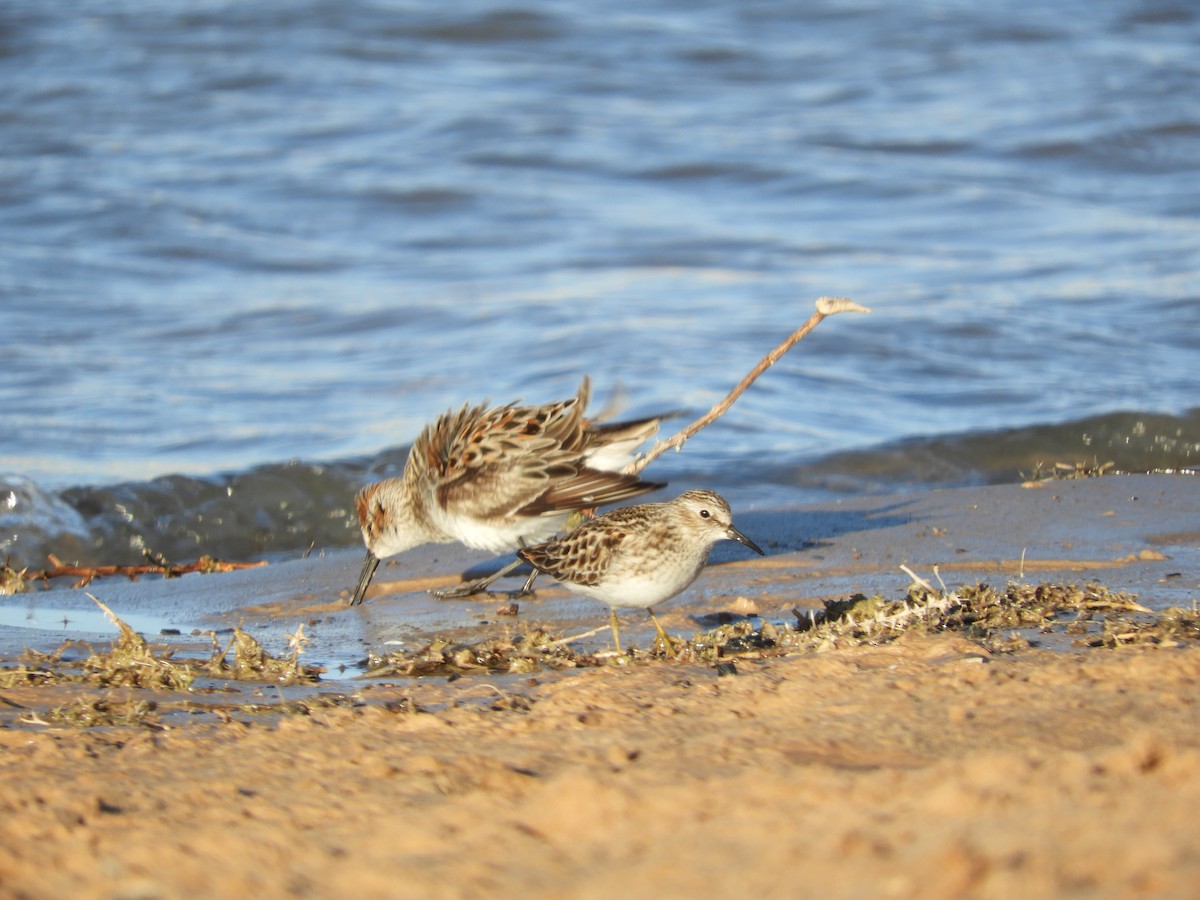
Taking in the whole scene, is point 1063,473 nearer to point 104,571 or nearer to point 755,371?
point 755,371

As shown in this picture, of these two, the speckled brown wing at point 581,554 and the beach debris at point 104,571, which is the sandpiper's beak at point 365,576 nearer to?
the beach debris at point 104,571

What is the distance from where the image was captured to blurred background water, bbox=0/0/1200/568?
1099cm

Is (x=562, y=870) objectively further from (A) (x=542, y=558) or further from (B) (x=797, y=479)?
(B) (x=797, y=479)

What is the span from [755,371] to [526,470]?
116 cm

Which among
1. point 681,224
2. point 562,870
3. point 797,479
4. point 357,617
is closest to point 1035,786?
point 562,870

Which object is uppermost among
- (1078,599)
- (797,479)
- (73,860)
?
(73,860)

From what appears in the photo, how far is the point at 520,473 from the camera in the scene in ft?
22.5

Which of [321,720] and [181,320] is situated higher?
[321,720]

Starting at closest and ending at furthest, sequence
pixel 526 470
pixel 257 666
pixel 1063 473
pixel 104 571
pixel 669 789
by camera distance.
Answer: pixel 669 789, pixel 257 666, pixel 526 470, pixel 104 571, pixel 1063 473

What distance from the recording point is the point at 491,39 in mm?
24344

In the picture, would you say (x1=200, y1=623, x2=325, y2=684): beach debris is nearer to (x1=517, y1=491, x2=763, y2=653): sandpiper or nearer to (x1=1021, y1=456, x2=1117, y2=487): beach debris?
(x1=517, y1=491, x2=763, y2=653): sandpiper

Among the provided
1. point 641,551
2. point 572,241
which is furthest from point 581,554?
point 572,241

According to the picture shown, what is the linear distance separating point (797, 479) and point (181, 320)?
6.94 meters

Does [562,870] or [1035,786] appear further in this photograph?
[1035,786]
